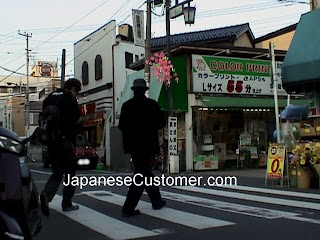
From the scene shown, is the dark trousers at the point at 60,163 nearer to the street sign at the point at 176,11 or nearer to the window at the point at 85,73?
the street sign at the point at 176,11

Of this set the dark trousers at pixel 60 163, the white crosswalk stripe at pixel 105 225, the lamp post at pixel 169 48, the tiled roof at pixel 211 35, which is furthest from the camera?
the tiled roof at pixel 211 35

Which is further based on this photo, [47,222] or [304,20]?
[304,20]

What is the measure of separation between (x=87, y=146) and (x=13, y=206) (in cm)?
2047

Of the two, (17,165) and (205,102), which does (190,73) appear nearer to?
(205,102)

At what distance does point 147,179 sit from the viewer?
21.7 feet

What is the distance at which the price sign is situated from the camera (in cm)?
A: 1742

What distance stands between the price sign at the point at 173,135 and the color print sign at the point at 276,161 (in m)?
6.40

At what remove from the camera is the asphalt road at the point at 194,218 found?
17.9ft

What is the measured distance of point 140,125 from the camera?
665cm

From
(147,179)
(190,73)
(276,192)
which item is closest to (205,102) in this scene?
(190,73)

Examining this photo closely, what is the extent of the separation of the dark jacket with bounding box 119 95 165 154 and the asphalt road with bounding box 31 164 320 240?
3.28 ft

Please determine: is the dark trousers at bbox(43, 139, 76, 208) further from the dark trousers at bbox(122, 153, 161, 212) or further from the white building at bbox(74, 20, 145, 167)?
the white building at bbox(74, 20, 145, 167)

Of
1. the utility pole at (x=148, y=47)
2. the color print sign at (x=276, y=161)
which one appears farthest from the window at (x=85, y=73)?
the color print sign at (x=276, y=161)

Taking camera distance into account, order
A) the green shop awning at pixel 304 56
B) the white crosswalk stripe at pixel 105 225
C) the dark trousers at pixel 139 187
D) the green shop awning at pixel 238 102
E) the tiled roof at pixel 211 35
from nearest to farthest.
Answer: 1. the white crosswalk stripe at pixel 105 225
2. the dark trousers at pixel 139 187
3. the green shop awning at pixel 304 56
4. the green shop awning at pixel 238 102
5. the tiled roof at pixel 211 35
